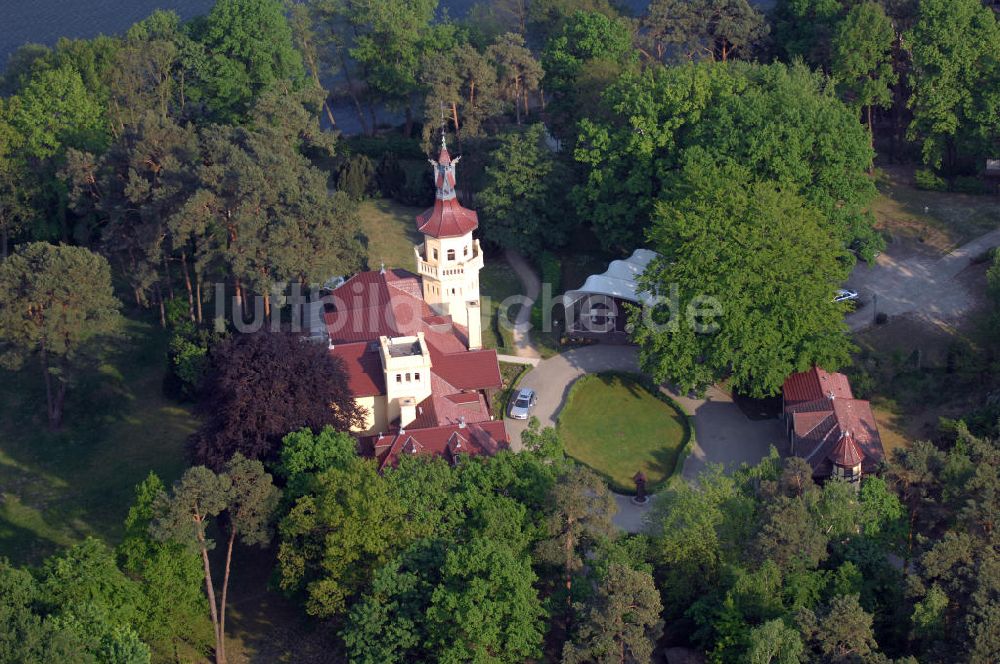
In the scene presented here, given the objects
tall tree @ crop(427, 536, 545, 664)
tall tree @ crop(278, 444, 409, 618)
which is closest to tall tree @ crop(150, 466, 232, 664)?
tall tree @ crop(278, 444, 409, 618)

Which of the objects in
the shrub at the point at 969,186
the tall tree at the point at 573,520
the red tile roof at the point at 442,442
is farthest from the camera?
the shrub at the point at 969,186

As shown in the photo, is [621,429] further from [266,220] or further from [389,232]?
[389,232]

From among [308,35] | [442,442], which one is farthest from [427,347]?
[308,35]

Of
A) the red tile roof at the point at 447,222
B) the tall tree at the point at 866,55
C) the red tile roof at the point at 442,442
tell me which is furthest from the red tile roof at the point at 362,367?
the tall tree at the point at 866,55

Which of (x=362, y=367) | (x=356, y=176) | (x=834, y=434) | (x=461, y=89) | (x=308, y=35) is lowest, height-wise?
(x=834, y=434)

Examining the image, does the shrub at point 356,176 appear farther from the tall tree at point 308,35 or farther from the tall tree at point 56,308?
the tall tree at point 56,308

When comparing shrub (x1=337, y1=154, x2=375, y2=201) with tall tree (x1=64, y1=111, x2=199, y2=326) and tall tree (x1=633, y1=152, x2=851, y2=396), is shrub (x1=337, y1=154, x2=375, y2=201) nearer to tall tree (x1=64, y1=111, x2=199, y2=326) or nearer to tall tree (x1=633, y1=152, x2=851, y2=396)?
tall tree (x1=64, y1=111, x2=199, y2=326)
